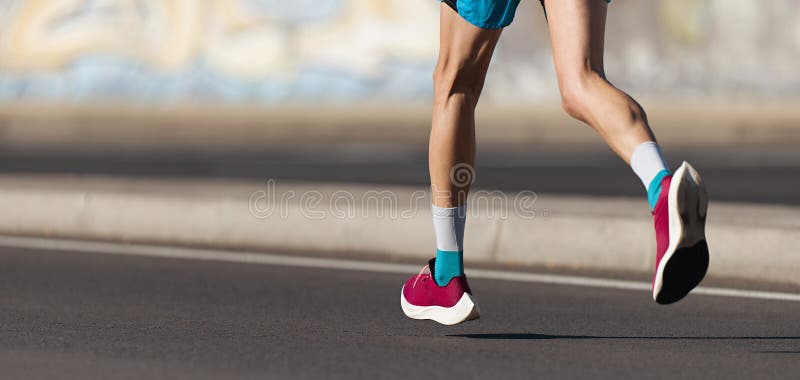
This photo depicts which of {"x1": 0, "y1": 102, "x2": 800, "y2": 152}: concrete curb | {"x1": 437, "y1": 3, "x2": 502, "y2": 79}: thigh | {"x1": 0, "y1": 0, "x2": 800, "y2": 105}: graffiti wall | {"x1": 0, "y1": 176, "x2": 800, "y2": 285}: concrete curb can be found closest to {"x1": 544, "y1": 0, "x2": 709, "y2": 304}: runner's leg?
{"x1": 437, "y1": 3, "x2": 502, "y2": 79}: thigh

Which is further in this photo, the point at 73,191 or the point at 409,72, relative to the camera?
the point at 409,72

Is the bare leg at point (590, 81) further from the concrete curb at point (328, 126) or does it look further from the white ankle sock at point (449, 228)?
the concrete curb at point (328, 126)

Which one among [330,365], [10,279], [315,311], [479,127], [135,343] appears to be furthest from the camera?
[479,127]

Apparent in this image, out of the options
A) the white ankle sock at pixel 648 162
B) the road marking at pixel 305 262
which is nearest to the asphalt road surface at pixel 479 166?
the road marking at pixel 305 262

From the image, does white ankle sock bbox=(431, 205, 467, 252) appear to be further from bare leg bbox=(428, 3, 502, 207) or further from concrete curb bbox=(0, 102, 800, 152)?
concrete curb bbox=(0, 102, 800, 152)

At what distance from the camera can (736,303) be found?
7.44 m

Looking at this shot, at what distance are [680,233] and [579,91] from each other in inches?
24.4

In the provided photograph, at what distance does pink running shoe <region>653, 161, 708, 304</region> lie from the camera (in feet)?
15.6

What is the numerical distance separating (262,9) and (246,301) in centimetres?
2257

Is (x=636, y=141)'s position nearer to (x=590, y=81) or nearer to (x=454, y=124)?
(x=590, y=81)

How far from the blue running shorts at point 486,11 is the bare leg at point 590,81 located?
23 cm

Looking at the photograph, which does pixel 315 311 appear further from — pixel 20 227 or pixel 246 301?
pixel 20 227

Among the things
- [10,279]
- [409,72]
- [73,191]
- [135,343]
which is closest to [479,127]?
[409,72]

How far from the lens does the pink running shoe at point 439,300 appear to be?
5.94 m
